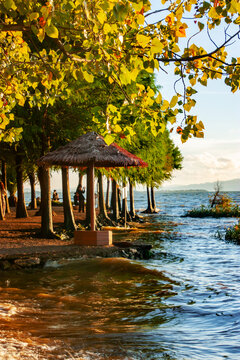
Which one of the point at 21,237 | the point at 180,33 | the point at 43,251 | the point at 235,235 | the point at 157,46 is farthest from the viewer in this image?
the point at 235,235

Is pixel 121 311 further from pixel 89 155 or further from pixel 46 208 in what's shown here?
pixel 46 208

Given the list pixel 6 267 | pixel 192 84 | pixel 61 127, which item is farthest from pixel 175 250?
pixel 192 84

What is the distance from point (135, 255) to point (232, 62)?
36.0 feet

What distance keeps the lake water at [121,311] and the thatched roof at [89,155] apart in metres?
3.70

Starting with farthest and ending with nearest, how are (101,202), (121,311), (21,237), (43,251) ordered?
(101,202) < (21,237) < (43,251) < (121,311)

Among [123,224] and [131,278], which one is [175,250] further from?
[123,224]

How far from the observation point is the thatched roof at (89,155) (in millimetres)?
16297

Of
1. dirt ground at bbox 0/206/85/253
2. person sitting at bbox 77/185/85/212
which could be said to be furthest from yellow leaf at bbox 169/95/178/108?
person sitting at bbox 77/185/85/212

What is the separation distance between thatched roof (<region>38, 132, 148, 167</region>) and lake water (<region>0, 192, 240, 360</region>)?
3.70 m

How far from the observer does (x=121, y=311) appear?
30.0ft

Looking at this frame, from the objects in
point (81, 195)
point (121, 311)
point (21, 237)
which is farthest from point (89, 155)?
point (81, 195)

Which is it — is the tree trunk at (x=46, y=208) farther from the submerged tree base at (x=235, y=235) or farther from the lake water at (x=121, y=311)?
the submerged tree base at (x=235, y=235)

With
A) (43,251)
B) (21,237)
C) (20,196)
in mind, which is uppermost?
(20,196)

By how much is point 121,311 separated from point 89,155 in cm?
801
